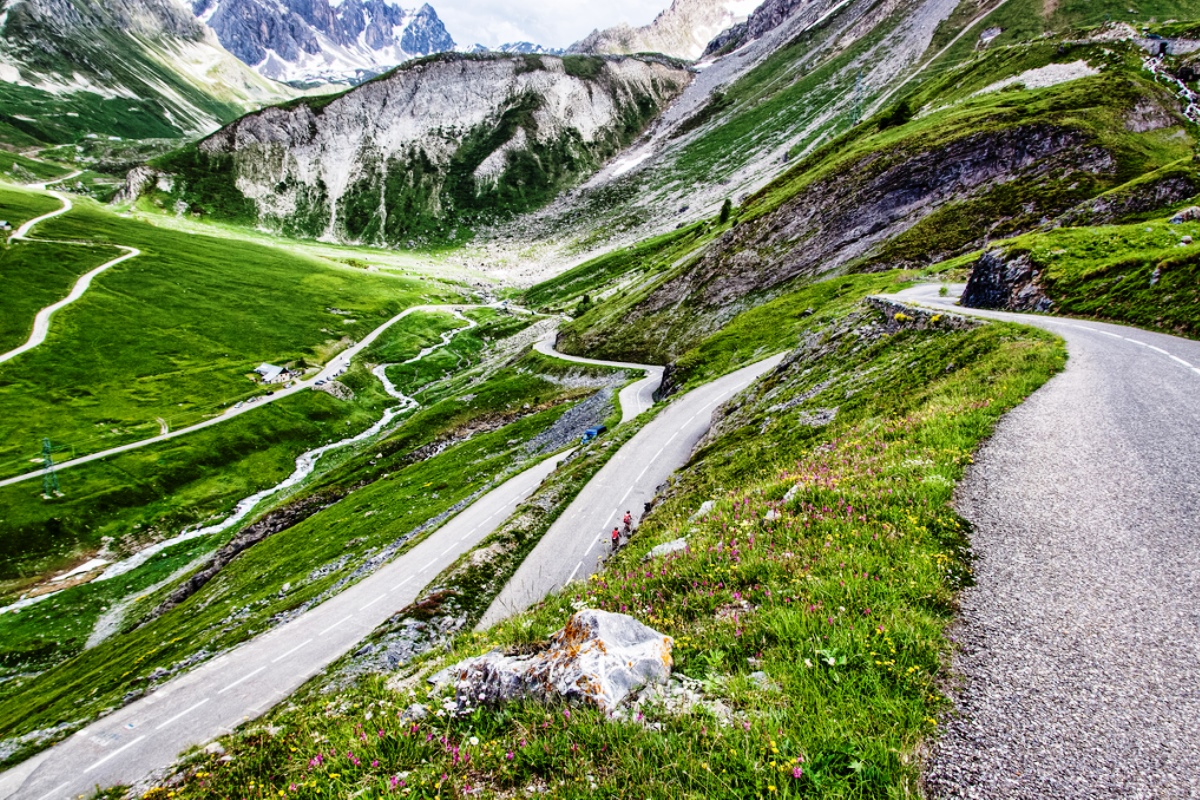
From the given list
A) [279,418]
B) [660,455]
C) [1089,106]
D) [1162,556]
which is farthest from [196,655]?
[1089,106]

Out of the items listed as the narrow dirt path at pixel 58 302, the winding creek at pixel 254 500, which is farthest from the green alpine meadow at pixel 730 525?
the narrow dirt path at pixel 58 302

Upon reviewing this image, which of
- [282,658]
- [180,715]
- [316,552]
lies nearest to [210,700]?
[180,715]

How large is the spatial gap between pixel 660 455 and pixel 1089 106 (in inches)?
3197

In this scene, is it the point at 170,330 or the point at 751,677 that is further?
the point at 170,330

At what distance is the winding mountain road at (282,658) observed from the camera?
22297mm

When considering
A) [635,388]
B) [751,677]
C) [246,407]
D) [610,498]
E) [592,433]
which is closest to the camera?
[751,677]

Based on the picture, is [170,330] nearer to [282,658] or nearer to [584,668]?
[282,658]

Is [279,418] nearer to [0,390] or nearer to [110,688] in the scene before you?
[0,390]

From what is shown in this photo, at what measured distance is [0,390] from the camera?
8988 centimetres

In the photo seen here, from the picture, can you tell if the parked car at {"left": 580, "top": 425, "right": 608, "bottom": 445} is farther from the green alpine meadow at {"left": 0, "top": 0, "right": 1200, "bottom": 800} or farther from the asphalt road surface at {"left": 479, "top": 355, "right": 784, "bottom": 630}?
the asphalt road surface at {"left": 479, "top": 355, "right": 784, "bottom": 630}

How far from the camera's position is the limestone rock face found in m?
6.60

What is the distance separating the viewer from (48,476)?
7031 centimetres

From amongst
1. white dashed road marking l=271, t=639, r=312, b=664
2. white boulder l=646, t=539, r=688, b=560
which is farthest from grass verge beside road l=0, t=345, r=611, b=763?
white boulder l=646, t=539, r=688, b=560

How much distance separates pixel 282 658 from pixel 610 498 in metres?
20.4
